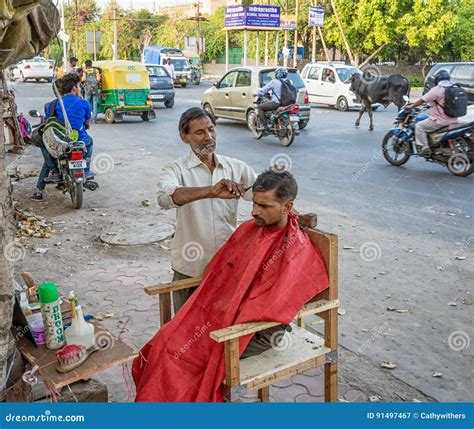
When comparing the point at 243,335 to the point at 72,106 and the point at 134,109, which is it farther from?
the point at 134,109

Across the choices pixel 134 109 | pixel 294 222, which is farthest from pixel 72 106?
pixel 134 109

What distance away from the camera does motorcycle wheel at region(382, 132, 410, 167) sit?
1016 cm

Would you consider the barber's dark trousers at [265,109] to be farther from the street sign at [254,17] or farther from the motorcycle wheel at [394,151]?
the street sign at [254,17]

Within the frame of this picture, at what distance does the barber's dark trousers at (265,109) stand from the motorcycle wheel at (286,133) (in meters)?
0.40

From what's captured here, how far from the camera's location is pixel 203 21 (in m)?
47.4

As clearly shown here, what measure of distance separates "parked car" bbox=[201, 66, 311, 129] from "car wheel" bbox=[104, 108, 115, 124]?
2.95 metres

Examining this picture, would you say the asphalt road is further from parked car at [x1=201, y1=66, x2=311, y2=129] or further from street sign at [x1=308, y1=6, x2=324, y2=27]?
street sign at [x1=308, y1=6, x2=324, y2=27]

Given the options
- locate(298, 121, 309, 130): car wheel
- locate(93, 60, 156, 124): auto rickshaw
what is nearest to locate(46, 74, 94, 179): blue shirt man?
locate(298, 121, 309, 130): car wheel

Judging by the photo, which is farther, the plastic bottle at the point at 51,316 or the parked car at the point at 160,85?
the parked car at the point at 160,85

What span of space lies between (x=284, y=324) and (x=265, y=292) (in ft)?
0.63

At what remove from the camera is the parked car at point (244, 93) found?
14.8 meters

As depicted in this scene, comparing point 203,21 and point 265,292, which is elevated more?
point 203,21

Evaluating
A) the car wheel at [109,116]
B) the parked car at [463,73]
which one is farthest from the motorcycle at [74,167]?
the parked car at [463,73]

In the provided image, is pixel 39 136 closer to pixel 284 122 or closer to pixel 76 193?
pixel 76 193
